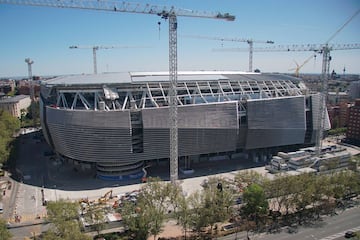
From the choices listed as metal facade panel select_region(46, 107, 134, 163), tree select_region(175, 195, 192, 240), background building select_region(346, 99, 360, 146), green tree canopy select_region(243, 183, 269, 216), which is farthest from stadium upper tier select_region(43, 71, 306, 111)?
tree select_region(175, 195, 192, 240)

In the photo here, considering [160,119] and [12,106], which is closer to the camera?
[160,119]

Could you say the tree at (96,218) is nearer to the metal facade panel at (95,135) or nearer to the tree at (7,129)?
the metal facade panel at (95,135)

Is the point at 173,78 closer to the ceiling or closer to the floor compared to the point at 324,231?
closer to the ceiling

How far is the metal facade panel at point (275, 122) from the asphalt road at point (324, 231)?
24.1 m

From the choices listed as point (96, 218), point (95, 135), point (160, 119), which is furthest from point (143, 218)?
point (160, 119)

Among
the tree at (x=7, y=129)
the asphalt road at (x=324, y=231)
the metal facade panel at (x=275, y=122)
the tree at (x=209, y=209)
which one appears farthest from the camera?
the tree at (x=7, y=129)

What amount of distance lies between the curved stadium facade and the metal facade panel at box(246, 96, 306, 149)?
20 cm

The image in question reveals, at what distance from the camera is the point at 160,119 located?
178ft

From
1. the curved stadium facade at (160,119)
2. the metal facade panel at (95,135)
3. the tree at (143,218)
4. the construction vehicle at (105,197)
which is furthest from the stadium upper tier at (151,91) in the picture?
the tree at (143,218)

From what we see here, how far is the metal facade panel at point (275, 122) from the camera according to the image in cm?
6147

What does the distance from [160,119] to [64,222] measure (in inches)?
1081

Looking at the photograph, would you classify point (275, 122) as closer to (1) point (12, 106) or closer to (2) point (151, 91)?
(2) point (151, 91)

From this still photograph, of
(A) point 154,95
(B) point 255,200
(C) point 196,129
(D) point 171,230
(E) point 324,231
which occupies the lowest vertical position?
(D) point 171,230

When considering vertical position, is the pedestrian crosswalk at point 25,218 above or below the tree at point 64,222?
below
